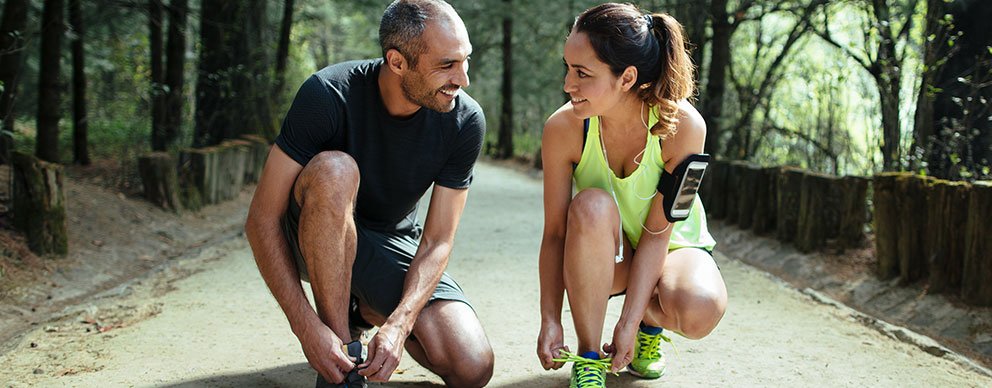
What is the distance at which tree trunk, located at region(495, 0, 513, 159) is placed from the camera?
60.7ft

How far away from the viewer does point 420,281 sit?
3172 mm

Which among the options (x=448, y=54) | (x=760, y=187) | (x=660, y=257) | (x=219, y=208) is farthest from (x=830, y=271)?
(x=219, y=208)

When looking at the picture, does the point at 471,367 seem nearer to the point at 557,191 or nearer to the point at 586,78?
the point at 557,191

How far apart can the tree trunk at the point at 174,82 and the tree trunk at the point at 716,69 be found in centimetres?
557

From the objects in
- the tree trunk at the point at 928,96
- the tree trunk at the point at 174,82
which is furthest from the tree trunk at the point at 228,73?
the tree trunk at the point at 928,96

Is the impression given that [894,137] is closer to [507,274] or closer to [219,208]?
[507,274]

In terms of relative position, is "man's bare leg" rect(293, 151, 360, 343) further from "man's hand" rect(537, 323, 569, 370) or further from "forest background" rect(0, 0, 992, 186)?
"forest background" rect(0, 0, 992, 186)

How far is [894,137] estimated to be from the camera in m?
6.86

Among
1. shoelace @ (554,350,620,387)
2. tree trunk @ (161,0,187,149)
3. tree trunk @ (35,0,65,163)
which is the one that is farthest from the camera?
tree trunk @ (161,0,187,149)

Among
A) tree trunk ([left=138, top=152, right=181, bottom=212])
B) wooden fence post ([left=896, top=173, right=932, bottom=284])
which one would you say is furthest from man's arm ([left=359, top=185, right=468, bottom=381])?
tree trunk ([left=138, top=152, right=181, bottom=212])

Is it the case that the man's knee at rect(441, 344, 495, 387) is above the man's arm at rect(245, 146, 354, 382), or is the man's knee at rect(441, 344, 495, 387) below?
below

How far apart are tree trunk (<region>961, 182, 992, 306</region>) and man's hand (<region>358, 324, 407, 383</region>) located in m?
3.15

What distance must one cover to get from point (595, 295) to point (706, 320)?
395mm

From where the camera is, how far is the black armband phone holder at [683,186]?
3213 millimetres
